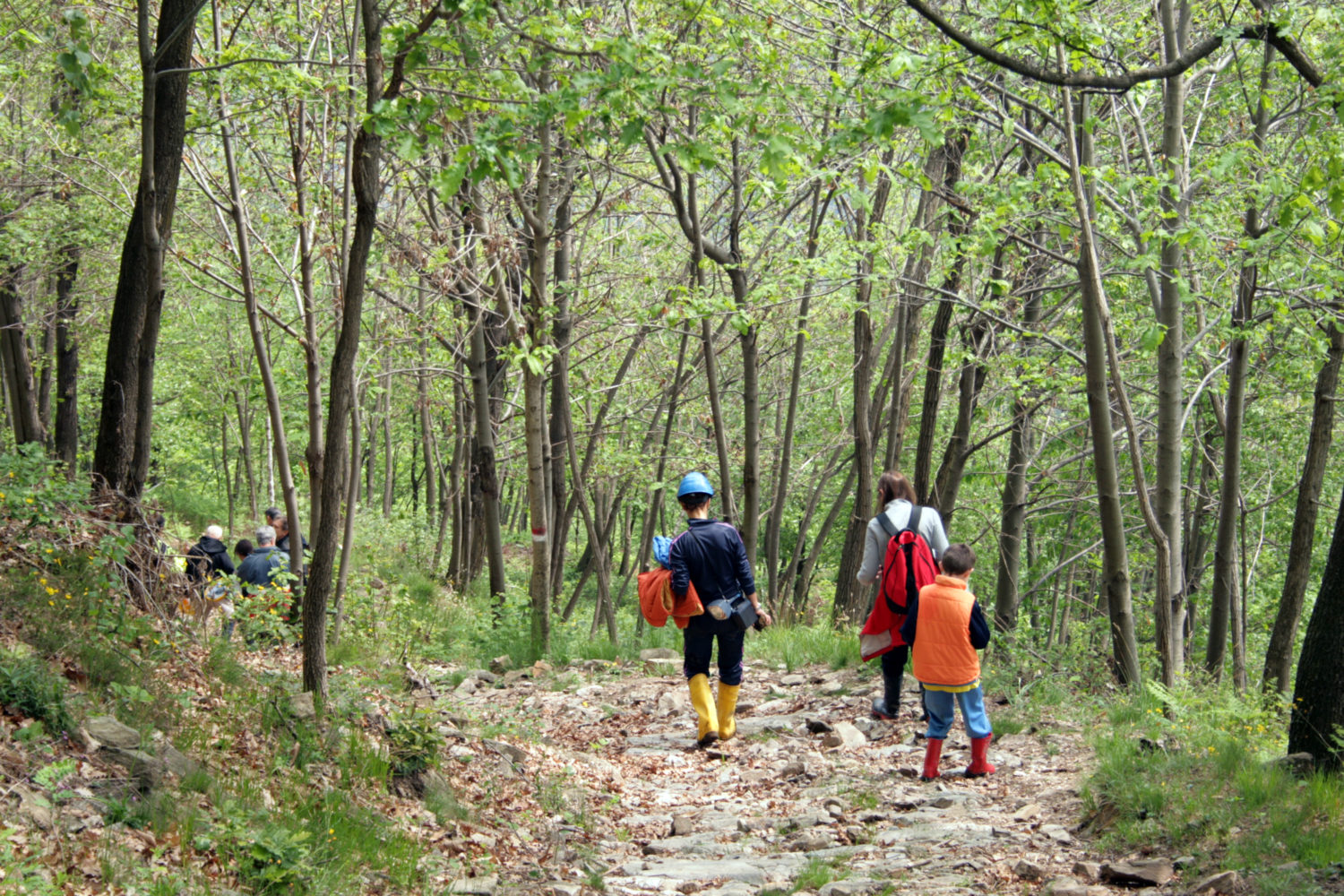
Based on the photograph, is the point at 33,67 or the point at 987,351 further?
the point at 987,351

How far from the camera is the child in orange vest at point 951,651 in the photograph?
6.41 m

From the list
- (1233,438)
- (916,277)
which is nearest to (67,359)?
(916,277)

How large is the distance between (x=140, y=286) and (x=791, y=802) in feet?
17.8

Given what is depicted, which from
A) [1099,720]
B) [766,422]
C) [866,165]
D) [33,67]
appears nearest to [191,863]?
[866,165]

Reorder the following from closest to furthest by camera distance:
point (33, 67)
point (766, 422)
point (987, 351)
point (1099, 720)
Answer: point (1099, 720) → point (33, 67) → point (987, 351) → point (766, 422)

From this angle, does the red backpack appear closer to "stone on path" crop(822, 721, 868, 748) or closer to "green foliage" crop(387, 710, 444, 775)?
"stone on path" crop(822, 721, 868, 748)

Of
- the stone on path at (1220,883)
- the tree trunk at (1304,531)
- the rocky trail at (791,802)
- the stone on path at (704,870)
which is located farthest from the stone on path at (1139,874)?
the tree trunk at (1304,531)

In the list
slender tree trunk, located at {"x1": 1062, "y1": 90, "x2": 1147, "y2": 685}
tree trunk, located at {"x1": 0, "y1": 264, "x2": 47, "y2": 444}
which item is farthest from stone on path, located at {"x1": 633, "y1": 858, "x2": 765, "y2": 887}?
tree trunk, located at {"x1": 0, "y1": 264, "x2": 47, "y2": 444}

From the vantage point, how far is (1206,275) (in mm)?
13266

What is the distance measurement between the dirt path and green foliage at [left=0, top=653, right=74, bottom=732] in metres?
1.96

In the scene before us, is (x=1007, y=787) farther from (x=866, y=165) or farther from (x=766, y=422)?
(x=766, y=422)

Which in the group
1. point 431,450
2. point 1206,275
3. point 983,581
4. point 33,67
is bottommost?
point 983,581

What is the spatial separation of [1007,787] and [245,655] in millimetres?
5021

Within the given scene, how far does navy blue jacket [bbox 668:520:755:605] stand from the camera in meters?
7.59
